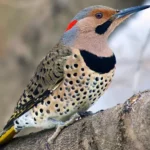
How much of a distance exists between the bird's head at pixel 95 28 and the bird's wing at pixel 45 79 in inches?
2.4

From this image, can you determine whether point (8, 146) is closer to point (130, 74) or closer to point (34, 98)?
point (34, 98)

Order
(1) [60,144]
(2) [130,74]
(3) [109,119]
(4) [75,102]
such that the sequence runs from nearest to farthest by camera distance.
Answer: (3) [109,119], (1) [60,144], (4) [75,102], (2) [130,74]

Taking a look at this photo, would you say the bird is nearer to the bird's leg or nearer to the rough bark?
the bird's leg

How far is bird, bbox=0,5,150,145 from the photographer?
7.88 ft

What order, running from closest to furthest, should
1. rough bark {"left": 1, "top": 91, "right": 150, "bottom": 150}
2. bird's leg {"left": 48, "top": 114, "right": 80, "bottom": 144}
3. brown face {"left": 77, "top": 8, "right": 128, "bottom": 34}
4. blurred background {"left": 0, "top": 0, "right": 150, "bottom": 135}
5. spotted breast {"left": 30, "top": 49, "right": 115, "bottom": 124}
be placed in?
rough bark {"left": 1, "top": 91, "right": 150, "bottom": 150} → bird's leg {"left": 48, "top": 114, "right": 80, "bottom": 144} → spotted breast {"left": 30, "top": 49, "right": 115, "bottom": 124} → brown face {"left": 77, "top": 8, "right": 128, "bottom": 34} → blurred background {"left": 0, "top": 0, "right": 150, "bottom": 135}

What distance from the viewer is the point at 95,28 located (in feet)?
8.30

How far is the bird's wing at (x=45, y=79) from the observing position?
2457 millimetres

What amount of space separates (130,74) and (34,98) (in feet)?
3.10

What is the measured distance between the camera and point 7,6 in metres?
3.43

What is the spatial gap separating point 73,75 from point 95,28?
0.82 ft

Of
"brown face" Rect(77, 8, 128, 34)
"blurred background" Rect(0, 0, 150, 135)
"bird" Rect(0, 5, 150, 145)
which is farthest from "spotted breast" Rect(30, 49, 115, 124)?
"blurred background" Rect(0, 0, 150, 135)

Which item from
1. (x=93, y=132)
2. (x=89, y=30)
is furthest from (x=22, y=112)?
(x=93, y=132)

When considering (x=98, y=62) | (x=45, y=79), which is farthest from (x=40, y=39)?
(x=98, y=62)

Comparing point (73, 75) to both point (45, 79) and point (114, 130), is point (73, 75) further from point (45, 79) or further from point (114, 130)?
point (114, 130)
